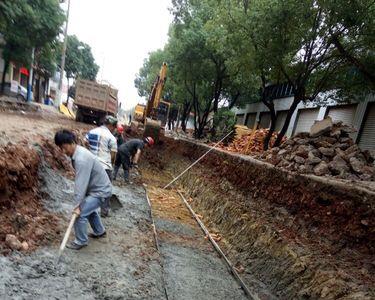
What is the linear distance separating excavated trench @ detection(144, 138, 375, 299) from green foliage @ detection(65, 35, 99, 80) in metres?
37.2

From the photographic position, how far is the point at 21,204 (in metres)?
5.51

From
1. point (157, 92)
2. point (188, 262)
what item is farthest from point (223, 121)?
point (188, 262)

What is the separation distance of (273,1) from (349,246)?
719 cm

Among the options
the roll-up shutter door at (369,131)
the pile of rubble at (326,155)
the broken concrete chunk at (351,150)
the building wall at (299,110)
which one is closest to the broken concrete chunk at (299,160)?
the pile of rubble at (326,155)

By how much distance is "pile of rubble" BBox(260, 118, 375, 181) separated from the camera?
7625mm

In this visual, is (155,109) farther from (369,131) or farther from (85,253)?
(85,253)

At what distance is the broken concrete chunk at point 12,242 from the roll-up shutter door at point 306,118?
16352 mm

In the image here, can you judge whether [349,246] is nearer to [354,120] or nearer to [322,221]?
[322,221]

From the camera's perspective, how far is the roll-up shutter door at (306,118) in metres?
18.1

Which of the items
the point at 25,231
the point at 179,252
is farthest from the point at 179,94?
the point at 25,231

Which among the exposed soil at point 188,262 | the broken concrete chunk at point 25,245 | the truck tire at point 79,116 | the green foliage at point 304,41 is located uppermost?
the green foliage at point 304,41

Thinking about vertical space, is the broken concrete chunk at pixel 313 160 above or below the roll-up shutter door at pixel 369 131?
below

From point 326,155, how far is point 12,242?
7.32m

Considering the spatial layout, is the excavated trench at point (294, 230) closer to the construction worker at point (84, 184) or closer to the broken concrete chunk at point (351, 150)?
the broken concrete chunk at point (351, 150)
